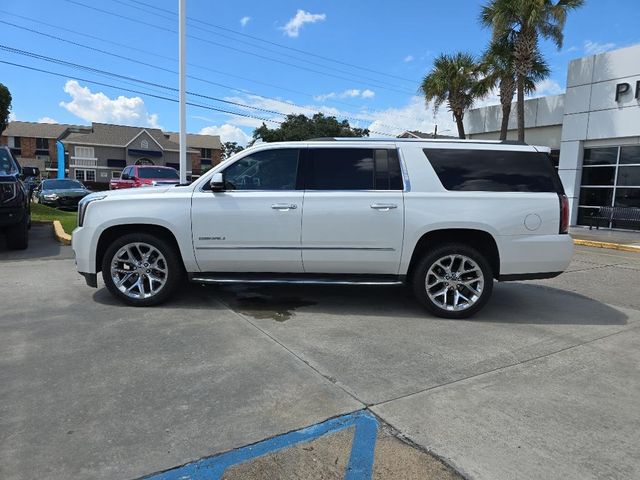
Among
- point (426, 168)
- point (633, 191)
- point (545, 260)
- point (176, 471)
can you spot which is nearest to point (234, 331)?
point (176, 471)

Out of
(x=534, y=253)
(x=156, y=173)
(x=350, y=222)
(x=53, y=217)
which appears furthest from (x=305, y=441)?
(x=156, y=173)

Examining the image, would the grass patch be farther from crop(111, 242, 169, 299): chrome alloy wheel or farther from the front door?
the front door

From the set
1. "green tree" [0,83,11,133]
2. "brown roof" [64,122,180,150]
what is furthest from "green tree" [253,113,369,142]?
"green tree" [0,83,11,133]

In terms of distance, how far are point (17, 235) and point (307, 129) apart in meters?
47.0

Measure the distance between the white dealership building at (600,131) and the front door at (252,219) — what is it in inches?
636

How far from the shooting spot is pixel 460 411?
3303mm

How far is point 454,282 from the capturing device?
535 cm

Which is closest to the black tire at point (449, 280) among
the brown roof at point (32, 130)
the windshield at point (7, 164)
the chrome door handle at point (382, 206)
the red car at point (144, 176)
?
the chrome door handle at point (382, 206)

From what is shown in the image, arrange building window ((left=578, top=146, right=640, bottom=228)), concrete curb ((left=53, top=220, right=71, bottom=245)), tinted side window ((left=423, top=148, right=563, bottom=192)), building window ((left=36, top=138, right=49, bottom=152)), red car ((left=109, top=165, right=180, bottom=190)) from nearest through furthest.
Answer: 1. tinted side window ((left=423, top=148, right=563, bottom=192))
2. concrete curb ((left=53, top=220, right=71, bottom=245))
3. red car ((left=109, top=165, right=180, bottom=190))
4. building window ((left=578, top=146, right=640, bottom=228))
5. building window ((left=36, top=138, right=49, bottom=152))

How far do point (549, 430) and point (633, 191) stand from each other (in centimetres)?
1753

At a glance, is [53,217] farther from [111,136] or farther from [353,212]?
[111,136]

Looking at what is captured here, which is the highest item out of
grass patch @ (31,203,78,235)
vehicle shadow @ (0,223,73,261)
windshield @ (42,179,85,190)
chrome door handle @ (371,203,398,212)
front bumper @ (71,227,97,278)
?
chrome door handle @ (371,203,398,212)

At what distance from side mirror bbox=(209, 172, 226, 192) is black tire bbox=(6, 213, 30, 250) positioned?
5674 mm

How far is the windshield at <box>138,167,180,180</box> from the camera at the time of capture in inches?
678
